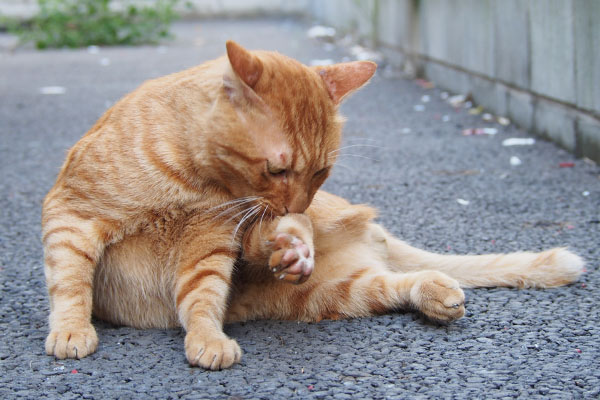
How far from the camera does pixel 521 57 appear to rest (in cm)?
541

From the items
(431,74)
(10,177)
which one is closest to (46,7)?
(431,74)

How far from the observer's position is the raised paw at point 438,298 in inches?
96.8

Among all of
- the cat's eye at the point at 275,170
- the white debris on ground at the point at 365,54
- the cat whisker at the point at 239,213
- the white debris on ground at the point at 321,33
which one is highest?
the cat's eye at the point at 275,170

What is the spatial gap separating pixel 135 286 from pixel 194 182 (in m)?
0.43

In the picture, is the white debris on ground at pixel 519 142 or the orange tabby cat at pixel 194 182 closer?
the orange tabby cat at pixel 194 182

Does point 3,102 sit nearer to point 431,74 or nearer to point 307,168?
point 431,74

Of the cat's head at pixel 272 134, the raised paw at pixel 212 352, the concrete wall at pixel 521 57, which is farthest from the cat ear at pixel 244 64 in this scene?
the concrete wall at pixel 521 57

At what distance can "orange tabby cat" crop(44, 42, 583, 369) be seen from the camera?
2361 mm

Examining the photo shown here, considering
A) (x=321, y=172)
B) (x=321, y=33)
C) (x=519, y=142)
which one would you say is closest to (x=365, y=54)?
(x=321, y=33)

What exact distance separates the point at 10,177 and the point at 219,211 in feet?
9.48

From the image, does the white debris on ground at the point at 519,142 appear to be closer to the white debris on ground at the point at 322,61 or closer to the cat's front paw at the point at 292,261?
the cat's front paw at the point at 292,261

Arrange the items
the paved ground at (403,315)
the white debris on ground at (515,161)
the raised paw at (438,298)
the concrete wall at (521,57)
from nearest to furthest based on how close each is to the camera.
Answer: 1. the paved ground at (403,315)
2. the raised paw at (438,298)
3. the concrete wall at (521,57)
4. the white debris on ground at (515,161)

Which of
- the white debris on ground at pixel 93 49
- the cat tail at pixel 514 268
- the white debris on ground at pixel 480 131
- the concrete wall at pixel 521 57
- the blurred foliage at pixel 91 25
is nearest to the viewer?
the cat tail at pixel 514 268

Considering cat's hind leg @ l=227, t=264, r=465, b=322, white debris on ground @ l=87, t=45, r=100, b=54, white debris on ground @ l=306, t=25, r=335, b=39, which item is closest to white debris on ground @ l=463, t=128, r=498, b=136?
cat's hind leg @ l=227, t=264, r=465, b=322
